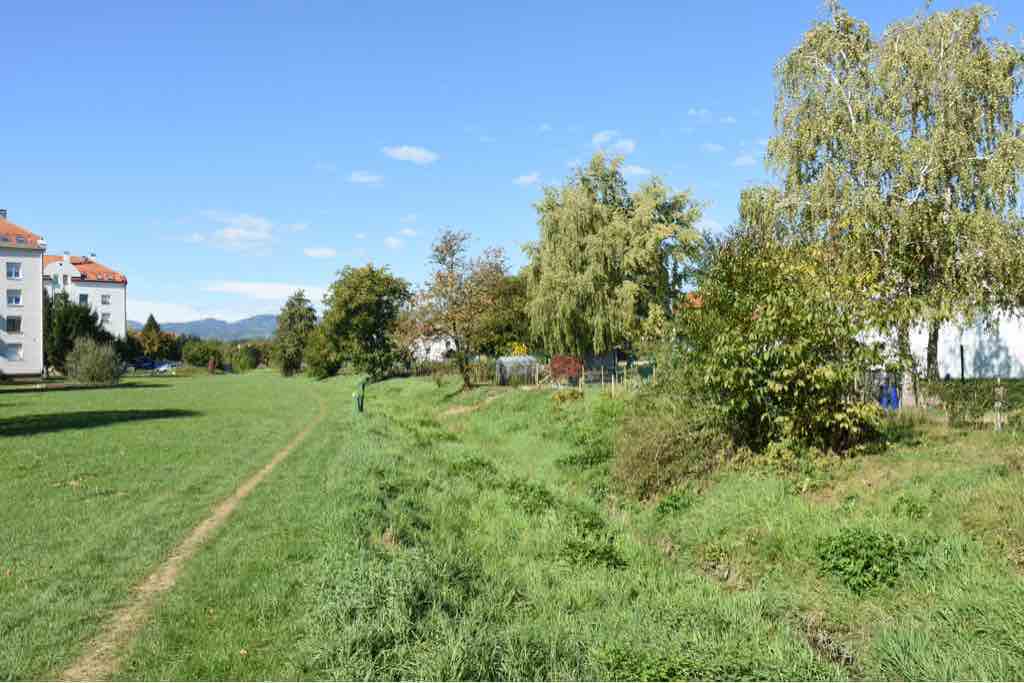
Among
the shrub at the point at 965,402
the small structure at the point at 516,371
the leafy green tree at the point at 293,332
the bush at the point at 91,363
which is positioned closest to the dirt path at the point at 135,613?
the shrub at the point at 965,402

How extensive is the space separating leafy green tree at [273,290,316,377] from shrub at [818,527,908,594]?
311ft

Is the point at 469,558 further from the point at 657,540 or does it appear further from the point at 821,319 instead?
the point at 821,319

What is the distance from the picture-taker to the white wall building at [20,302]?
247 ft

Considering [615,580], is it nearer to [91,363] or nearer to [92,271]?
[91,363]

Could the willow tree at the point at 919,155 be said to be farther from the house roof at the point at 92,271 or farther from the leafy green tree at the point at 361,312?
the house roof at the point at 92,271

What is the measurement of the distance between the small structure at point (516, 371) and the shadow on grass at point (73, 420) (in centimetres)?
1660

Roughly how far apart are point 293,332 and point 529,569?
96.5 metres

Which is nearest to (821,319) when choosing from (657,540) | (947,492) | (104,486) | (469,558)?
(947,492)

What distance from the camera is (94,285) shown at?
369 feet

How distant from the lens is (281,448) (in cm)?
2041

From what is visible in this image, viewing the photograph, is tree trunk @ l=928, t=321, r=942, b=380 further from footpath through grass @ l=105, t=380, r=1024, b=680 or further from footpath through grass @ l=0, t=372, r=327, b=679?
footpath through grass @ l=0, t=372, r=327, b=679

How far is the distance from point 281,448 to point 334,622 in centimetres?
1499

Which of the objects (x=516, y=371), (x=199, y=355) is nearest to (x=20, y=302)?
(x=199, y=355)

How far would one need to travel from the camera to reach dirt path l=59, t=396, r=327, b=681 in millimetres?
5793
